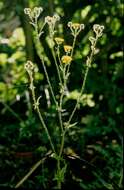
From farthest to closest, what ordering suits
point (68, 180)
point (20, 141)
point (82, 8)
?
point (82, 8) < point (20, 141) < point (68, 180)

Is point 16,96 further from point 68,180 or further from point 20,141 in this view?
point 68,180

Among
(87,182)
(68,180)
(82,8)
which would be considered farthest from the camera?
(82,8)

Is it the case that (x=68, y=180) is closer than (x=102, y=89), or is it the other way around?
(x=68, y=180)

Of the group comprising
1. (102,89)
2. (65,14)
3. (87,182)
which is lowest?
(87,182)

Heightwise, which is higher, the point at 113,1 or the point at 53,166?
the point at 113,1

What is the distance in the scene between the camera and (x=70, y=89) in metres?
3.51

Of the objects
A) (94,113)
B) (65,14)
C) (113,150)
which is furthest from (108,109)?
(65,14)

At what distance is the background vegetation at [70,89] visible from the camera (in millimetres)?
3029

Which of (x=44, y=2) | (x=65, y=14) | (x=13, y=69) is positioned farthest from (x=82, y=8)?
(x=13, y=69)

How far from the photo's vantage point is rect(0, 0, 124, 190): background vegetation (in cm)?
303

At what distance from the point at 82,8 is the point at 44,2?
444mm

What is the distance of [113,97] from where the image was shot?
11.4 ft

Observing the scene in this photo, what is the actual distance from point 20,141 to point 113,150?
0.66 meters

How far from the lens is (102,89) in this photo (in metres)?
3.51
